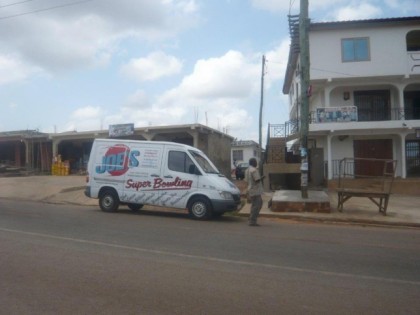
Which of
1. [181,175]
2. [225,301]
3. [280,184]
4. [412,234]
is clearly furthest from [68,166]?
[225,301]

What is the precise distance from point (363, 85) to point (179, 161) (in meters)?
14.8

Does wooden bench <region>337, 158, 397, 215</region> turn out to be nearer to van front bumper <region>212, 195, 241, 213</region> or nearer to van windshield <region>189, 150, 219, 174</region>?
van front bumper <region>212, 195, 241, 213</region>

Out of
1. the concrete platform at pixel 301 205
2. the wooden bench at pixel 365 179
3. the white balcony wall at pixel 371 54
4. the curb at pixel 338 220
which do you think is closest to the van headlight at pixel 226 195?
the curb at pixel 338 220

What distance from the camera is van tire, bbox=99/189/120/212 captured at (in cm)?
1420

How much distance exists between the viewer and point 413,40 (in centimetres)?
2581

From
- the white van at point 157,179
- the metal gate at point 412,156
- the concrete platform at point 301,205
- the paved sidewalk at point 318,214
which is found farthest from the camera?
the metal gate at point 412,156

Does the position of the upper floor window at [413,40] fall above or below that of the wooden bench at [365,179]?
above

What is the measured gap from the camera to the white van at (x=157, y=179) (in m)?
13.0

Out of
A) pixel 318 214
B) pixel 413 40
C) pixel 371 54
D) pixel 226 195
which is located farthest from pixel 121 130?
pixel 413 40

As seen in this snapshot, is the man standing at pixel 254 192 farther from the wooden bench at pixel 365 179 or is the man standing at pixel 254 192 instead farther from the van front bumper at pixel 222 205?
the wooden bench at pixel 365 179

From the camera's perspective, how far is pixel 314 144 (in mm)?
25828

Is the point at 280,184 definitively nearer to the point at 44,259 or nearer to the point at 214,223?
the point at 214,223

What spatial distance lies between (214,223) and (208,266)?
537 centimetres

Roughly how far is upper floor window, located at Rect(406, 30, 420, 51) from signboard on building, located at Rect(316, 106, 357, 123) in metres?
5.71
